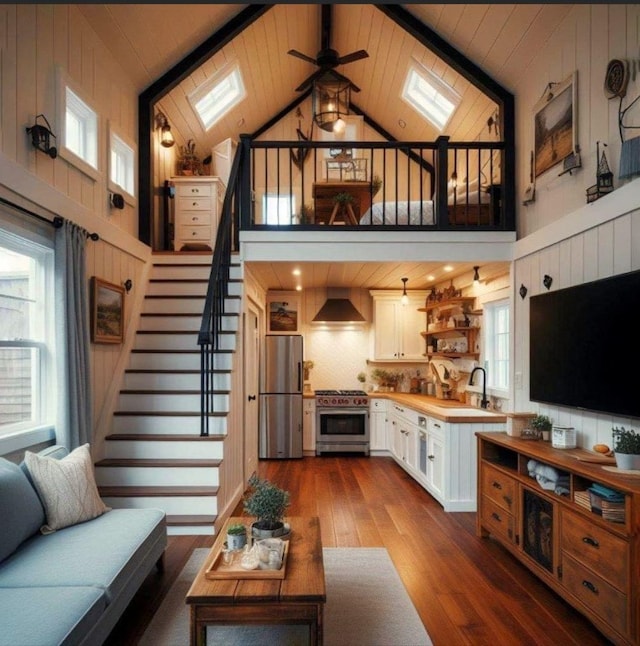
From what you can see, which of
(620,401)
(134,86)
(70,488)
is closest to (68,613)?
(70,488)

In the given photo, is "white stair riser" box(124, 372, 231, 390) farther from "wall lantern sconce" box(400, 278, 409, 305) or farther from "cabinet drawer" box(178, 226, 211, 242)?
"wall lantern sconce" box(400, 278, 409, 305)

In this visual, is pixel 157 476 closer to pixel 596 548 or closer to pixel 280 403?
pixel 280 403

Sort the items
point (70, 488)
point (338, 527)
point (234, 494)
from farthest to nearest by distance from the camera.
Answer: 1. point (234, 494)
2. point (338, 527)
3. point (70, 488)

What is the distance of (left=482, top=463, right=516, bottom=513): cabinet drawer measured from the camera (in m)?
3.49

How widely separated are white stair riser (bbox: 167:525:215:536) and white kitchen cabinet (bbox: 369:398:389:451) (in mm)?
3560

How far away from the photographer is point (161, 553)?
311cm

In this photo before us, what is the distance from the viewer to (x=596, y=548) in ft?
8.26

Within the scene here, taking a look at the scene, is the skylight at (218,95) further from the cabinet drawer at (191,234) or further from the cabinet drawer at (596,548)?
the cabinet drawer at (596,548)

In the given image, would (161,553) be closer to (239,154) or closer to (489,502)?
(489,502)

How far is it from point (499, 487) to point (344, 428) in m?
3.52

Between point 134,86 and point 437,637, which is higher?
point 134,86

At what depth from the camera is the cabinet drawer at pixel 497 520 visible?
11.5 feet

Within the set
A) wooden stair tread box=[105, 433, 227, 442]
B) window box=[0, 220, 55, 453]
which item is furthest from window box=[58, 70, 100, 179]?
wooden stair tread box=[105, 433, 227, 442]

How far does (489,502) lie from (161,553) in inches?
95.0
